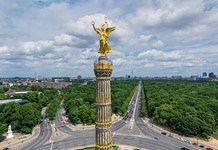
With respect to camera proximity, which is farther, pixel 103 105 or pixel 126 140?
pixel 126 140

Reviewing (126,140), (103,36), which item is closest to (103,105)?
(103,36)

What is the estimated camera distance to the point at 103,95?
110 feet

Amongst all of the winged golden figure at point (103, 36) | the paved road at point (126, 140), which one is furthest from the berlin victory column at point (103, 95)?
the paved road at point (126, 140)

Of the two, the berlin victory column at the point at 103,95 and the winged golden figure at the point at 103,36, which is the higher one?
the winged golden figure at the point at 103,36

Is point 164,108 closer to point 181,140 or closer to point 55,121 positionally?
point 181,140

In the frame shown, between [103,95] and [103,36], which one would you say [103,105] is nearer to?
[103,95]

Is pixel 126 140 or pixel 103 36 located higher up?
pixel 103 36

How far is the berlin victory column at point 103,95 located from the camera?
108ft

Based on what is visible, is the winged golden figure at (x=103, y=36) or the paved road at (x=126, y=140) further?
the paved road at (x=126, y=140)

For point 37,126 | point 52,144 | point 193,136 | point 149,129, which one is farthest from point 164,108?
point 37,126

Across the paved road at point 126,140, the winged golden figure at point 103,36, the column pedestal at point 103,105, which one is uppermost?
the winged golden figure at point 103,36

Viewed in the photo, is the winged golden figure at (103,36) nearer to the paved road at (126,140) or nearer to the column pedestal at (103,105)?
the column pedestal at (103,105)

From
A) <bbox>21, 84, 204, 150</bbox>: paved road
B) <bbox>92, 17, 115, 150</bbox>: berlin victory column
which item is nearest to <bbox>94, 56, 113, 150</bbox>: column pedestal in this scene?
<bbox>92, 17, 115, 150</bbox>: berlin victory column

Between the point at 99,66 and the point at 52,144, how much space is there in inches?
2508
